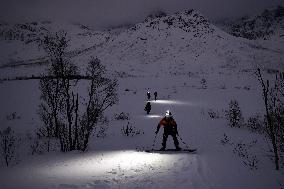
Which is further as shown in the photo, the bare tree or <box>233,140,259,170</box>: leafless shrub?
<box>233,140,259,170</box>: leafless shrub

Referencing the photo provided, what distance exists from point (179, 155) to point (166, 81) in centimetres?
5631

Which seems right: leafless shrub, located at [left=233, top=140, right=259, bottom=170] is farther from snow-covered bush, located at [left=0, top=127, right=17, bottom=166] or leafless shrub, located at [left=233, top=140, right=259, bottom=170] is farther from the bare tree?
snow-covered bush, located at [left=0, top=127, right=17, bottom=166]

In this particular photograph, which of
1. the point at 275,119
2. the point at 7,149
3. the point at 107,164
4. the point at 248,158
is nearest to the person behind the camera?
the point at 107,164

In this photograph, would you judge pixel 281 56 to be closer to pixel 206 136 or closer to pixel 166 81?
pixel 166 81

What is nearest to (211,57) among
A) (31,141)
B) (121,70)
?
(121,70)

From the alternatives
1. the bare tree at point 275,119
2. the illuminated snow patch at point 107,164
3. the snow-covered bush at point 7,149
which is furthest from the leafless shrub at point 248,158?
the snow-covered bush at point 7,149

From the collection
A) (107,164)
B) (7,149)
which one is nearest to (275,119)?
(107,164)

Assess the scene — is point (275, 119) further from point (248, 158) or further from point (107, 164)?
point (107, 164)

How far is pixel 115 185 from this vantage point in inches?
375

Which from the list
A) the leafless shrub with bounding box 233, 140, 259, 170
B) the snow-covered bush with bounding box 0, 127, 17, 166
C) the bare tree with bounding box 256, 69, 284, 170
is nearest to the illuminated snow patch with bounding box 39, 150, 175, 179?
the snow-covered bush with bounding box 0, 127, 17, 166

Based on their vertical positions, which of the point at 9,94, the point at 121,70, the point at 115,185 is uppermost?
the point at 121,70

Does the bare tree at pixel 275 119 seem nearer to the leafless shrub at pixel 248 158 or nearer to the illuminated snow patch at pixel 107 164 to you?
the leafless shrub at pixel 248 158

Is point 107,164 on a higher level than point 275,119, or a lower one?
lower

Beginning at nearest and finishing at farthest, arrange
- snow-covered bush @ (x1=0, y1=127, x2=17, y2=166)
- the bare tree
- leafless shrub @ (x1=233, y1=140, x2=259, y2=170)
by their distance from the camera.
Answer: the bare tree < leafless shrub @ (x1=233, y1=140, x2=259, y2=170) < snow-covered bush @ (x1=0, y1=127, x2=17, y2=166)
